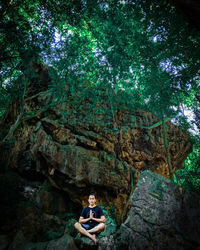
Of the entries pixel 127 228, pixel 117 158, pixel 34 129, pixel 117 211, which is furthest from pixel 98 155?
pixel 127 228

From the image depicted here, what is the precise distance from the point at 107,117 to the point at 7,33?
31.4 ft

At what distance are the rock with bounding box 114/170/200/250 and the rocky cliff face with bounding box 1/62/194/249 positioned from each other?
5089 millimetres

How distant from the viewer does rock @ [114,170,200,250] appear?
4.22 meters

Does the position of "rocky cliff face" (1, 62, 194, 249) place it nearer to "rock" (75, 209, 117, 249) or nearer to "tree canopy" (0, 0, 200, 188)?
"tree canopy" (0, 0, 200, 188)

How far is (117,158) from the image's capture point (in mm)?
13062

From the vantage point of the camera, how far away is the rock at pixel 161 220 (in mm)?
4223

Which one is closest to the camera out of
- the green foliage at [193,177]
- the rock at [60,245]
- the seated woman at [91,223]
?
the seated woman at [91,223]

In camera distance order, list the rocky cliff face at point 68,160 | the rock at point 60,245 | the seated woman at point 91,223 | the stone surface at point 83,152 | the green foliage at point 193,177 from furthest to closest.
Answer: the stone surface at point 83,152, the rocky cliff face at point 68,160, the green foliage at point 193,177, the rock at point 60,245, the seated woman at point 91,223

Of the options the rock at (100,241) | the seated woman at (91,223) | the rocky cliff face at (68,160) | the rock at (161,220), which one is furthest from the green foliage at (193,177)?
the seated woman at (91,223)

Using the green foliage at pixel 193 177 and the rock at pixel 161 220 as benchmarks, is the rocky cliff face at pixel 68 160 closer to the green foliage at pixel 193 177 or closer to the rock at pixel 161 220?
the green foliage at pixel 193 177

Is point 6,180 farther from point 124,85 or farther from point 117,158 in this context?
point 124,85

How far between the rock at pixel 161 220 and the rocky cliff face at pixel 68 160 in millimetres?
5089

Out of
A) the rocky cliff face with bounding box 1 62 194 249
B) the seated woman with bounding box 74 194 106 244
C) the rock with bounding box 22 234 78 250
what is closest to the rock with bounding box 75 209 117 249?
the seated woman with bounding box 74 194 106 244

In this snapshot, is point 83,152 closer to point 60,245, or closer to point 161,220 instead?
point 60,245
